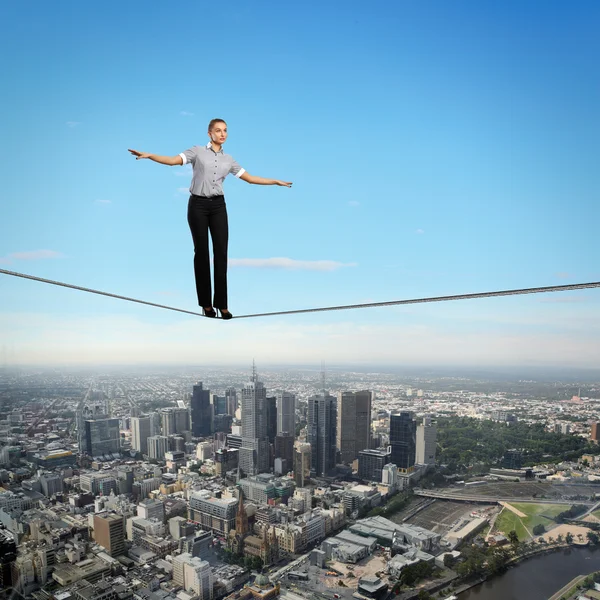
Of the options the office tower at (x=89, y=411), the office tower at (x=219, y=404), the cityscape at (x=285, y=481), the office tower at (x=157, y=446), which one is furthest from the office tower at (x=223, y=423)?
the office tower at (x=89, y=411)

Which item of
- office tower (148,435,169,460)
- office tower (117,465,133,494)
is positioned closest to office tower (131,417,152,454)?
office tower (148,435,169,460)

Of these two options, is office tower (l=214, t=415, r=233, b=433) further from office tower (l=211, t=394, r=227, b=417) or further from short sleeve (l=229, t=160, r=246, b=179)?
short sleeve (l=229, t=160, r=246, b=179)

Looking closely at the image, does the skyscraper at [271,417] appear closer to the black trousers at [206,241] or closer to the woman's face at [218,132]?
the black trousers at [206,241]

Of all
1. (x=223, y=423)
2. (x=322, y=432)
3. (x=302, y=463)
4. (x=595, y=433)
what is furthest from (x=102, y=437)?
(x=595, y=433)

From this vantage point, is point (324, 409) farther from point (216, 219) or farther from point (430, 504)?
point (216, 219)

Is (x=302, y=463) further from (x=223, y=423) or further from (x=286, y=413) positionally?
(x=223, y=423)

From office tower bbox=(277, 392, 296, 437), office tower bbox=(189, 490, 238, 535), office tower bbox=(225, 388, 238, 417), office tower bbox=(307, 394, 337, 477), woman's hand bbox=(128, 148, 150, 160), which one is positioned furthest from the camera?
office tower bbox=(225, 388, 238, 417)
